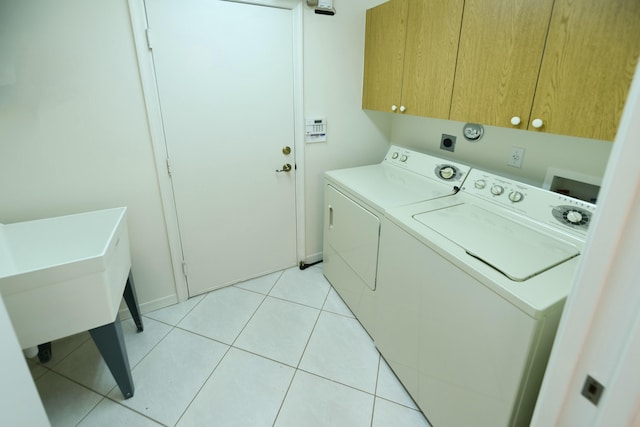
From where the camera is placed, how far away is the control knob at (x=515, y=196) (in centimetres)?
148

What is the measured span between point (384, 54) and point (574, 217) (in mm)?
1513

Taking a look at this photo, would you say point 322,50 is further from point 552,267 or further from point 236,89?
point 552,267

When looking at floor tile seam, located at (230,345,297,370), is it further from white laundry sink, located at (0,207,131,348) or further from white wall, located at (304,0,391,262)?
white wall, located at (304,0,391,262)

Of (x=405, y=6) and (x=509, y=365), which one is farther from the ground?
(x=405, y=6)

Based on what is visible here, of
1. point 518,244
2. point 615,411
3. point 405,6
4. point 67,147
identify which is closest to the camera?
point 615,411

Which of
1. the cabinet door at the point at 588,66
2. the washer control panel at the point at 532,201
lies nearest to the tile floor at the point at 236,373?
the washer control panel at the point at 532,201

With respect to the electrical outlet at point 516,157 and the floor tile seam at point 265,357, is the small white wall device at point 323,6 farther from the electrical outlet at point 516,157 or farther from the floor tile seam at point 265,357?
the floor tile seam at point 265,357

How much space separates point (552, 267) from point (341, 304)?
1463 mm

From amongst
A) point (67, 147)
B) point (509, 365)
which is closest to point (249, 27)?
point (67, 147)

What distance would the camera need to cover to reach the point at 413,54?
1847 millimetres

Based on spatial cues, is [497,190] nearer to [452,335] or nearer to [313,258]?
[452,335]

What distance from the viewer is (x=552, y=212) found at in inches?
53.2

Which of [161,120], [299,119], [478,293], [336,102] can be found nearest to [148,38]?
[161,120]

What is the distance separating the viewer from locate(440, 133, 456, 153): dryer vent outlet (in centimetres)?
208
